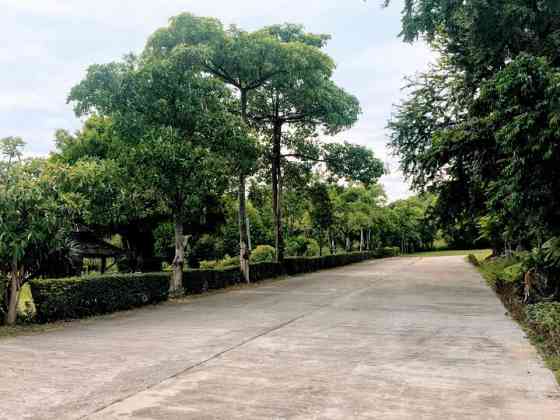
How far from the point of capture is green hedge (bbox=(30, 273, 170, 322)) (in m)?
10.0

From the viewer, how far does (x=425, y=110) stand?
1877 centimetres

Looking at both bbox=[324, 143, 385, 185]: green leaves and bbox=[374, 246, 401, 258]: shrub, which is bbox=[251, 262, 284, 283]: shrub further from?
bbox=[374, 246, 401, 258]: shrub

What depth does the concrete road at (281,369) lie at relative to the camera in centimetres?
462

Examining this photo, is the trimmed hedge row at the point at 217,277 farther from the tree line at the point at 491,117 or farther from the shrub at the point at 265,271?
the tree line at the point at 491,117

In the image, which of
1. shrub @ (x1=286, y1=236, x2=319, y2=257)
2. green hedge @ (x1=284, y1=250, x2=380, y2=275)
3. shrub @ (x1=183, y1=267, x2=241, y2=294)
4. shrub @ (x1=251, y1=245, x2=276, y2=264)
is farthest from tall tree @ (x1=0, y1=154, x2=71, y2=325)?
shrub @ (x1=286, y1=236, x2=319, y2=257)

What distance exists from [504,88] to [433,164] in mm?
6231

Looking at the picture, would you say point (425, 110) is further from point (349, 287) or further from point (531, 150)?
point (531, 150)

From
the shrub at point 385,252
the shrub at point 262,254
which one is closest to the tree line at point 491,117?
the shrub at point 262,254

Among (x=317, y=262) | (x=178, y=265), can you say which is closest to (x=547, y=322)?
(x=178, y=265)

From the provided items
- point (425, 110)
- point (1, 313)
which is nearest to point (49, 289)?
point (1, 313)

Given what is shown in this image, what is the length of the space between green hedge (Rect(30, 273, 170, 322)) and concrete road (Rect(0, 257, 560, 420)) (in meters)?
0.59

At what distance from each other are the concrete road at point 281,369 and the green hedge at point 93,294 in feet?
1.94

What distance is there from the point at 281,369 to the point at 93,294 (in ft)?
21.1

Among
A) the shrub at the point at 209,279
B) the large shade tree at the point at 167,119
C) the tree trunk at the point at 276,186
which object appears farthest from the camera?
the tree trunk at the point at 276,186
